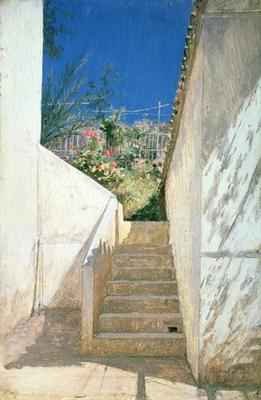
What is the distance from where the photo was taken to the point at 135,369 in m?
5.04

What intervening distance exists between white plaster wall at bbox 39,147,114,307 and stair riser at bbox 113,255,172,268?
1.04m

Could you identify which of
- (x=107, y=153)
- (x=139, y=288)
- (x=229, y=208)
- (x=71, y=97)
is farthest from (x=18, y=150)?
(x=71, y=97)

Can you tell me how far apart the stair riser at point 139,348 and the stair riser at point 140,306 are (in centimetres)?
67

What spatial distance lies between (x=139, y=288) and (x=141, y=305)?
15.3 inches

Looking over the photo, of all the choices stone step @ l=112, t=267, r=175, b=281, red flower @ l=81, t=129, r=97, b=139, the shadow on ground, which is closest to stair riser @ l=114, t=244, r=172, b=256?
stone step @ l=112, t=267, r=175, b=281

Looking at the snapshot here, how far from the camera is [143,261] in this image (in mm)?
7273

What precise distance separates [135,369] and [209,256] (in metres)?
1.62

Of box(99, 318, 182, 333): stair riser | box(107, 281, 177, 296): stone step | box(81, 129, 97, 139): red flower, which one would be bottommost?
box(99, 318, 182, 333): stair riser

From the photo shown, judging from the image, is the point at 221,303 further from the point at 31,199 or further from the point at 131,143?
the point at 131,143

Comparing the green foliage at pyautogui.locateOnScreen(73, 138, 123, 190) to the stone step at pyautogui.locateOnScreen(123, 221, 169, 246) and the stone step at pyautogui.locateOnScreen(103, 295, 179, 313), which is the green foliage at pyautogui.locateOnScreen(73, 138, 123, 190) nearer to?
the stone step at pyautogui.locateOnScreen(123, 221, 169, 246)

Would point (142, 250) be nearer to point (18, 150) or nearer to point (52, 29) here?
point (18, 150)

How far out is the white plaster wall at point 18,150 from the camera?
6.29 meters

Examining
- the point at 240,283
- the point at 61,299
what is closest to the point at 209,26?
the point at 240,283

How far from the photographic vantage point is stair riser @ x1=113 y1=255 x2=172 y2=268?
7.22m
